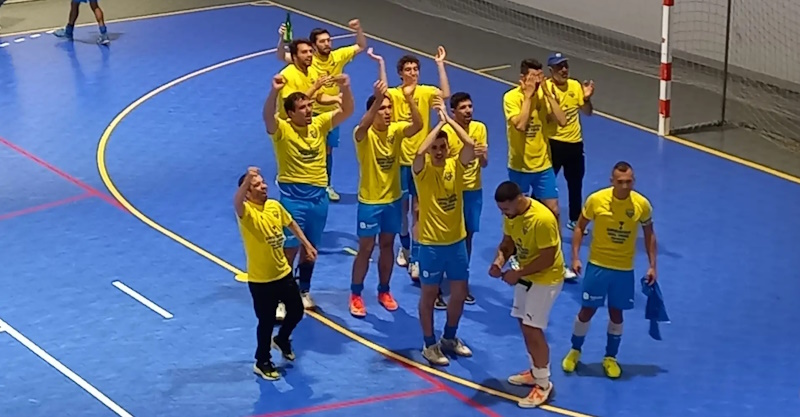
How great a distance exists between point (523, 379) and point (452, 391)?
2.12ft

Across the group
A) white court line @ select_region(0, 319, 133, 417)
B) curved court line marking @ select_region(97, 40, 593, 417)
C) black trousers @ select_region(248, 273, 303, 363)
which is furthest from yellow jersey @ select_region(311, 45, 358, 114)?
white court line @ select_region(0, 319, 133, 417)

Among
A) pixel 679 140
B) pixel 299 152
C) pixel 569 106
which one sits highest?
pixel 299 152

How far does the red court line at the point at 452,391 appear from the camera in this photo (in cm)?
1197

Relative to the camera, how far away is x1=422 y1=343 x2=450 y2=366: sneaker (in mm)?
12734

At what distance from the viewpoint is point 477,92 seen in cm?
2128

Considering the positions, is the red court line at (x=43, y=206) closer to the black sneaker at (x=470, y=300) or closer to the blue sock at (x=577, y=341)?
the black sneaker at (x=470, y=300)

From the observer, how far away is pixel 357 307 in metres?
13.9

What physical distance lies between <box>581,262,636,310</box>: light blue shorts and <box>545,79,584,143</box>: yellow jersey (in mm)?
2996

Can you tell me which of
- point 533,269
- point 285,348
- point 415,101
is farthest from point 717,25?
point 285,348

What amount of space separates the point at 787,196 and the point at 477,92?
5.96m

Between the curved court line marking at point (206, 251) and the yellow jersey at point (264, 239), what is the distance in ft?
4.90

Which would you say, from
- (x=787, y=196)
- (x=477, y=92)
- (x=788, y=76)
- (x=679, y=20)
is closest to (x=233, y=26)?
(x=477, y=92)

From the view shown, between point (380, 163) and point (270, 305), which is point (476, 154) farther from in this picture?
point (270, 305)

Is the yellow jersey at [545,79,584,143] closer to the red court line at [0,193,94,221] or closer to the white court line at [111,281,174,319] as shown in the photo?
the white court line at [111,281,174,319]
